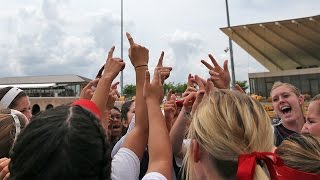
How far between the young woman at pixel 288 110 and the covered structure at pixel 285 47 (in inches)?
1254

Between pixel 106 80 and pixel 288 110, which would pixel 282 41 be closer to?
pixel 288 110

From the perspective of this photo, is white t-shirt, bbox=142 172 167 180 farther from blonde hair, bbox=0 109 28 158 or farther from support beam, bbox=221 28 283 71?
support beam, bbox=221 28 283 71

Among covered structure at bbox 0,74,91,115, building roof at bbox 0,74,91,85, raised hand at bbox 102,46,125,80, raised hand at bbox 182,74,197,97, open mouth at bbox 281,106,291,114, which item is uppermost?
building roof at bbox 0,74,91,85

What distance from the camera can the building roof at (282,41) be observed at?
3675 centimetres

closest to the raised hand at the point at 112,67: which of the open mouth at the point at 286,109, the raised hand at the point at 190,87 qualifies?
the raised hand at the point at 190,87

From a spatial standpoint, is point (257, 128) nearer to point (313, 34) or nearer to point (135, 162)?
point (135, 162)

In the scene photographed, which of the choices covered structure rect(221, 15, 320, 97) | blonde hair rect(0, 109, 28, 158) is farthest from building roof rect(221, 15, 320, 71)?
blonde hair rect(0, 109, 28, 158)

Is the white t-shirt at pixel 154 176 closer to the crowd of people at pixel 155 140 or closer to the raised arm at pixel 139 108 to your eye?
the crowd of people at pixel 155 140

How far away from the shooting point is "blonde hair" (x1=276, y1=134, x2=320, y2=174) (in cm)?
214

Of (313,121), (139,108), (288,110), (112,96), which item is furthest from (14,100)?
(288,110)

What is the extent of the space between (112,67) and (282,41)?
41.1 metres

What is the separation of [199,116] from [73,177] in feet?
2.66

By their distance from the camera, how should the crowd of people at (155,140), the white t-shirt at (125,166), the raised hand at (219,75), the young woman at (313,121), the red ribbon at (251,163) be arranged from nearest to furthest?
the crowd of people at (155,140) < the red ribbon at (251,163) < the white t-shirt at (125,166) < the raised hand at (219,75) < the young woman at (313,121)

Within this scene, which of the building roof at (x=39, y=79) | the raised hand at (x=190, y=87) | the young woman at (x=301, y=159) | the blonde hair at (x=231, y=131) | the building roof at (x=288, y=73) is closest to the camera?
the blonde hair at (x=231, y=131)
